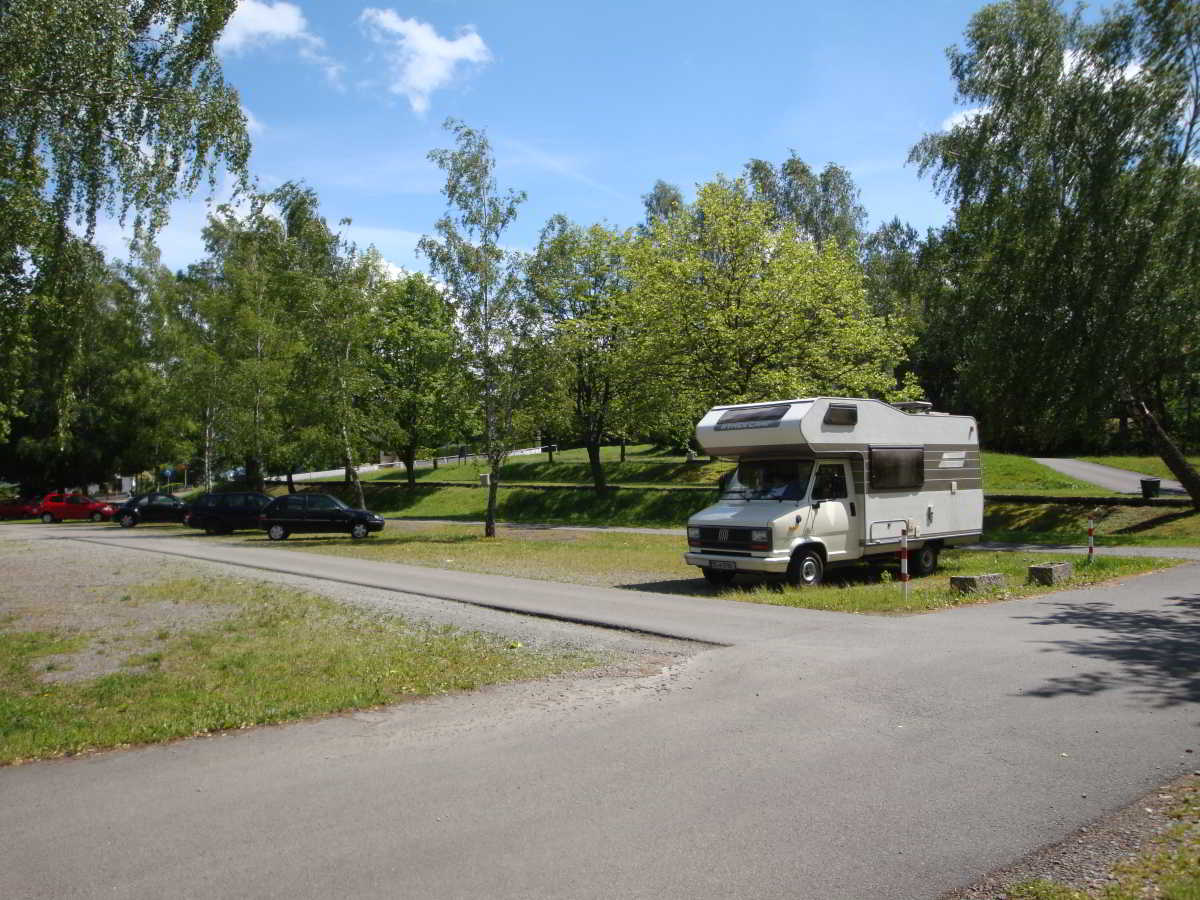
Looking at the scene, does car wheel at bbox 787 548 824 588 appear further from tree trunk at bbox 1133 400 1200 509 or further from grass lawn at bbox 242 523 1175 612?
tree trunk at bbox 1133 400 1200 509

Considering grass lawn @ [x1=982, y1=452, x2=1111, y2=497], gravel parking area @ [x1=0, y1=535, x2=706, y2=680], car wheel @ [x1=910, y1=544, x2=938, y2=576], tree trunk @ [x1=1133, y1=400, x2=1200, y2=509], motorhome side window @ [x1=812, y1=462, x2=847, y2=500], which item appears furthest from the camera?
grass lawn @ [x1=982, y1=452, x2=1111, y2=497]

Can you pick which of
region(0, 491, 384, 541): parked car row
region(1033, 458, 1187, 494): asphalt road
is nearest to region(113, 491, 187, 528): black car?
region(0, 491, 384, 541): parked car row

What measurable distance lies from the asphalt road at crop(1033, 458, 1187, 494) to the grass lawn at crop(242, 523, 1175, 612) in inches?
623

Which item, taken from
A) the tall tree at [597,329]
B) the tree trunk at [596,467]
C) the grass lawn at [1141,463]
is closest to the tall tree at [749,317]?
the tall tree at [597,329]

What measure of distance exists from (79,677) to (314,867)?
5.52 metres

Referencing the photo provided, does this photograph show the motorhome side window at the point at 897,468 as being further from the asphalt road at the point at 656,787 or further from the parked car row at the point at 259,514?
the parked car row at the point at 259,514

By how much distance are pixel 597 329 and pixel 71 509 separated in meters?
30.0

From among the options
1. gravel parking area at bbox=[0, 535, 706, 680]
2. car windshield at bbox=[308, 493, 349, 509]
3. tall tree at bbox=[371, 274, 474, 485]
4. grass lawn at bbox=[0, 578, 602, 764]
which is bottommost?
gravel parking area at bbox=[0, 535, 706, 680]

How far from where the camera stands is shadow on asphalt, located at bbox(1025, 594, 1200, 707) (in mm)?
7586

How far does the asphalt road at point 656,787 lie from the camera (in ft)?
14.1

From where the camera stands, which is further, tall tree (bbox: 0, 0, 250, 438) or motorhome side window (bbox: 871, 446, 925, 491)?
motorhome side window (bbox: 871, 446, 925, 491)

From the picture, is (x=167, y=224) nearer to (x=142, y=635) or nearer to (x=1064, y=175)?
(x=142, y=635)

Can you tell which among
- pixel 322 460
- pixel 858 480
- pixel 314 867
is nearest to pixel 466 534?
pixel 322 460

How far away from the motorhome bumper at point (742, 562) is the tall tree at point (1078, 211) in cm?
1381
